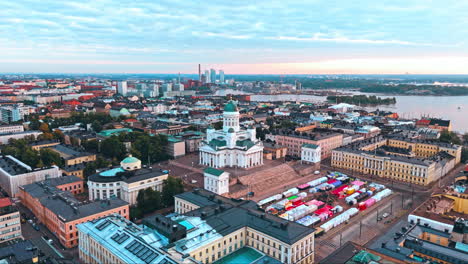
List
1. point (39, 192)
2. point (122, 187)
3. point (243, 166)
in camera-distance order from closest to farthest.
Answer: point (39, 192) → point (122, 187) → point (243, 166)

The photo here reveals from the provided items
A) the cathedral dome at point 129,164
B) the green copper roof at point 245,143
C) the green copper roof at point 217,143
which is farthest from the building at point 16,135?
the green copper roof at point 245,143

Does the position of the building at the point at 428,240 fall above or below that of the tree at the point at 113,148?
below

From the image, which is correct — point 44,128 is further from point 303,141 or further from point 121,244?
point 121,244

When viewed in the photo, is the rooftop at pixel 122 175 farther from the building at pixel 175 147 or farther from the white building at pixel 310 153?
the white building at pixel 310 153

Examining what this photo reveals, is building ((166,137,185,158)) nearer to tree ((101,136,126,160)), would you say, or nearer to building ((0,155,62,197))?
tree ((101,136,126,160))

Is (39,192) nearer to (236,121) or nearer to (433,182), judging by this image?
(236,121)

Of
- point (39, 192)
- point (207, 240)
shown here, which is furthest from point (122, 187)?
point (207, 240)
